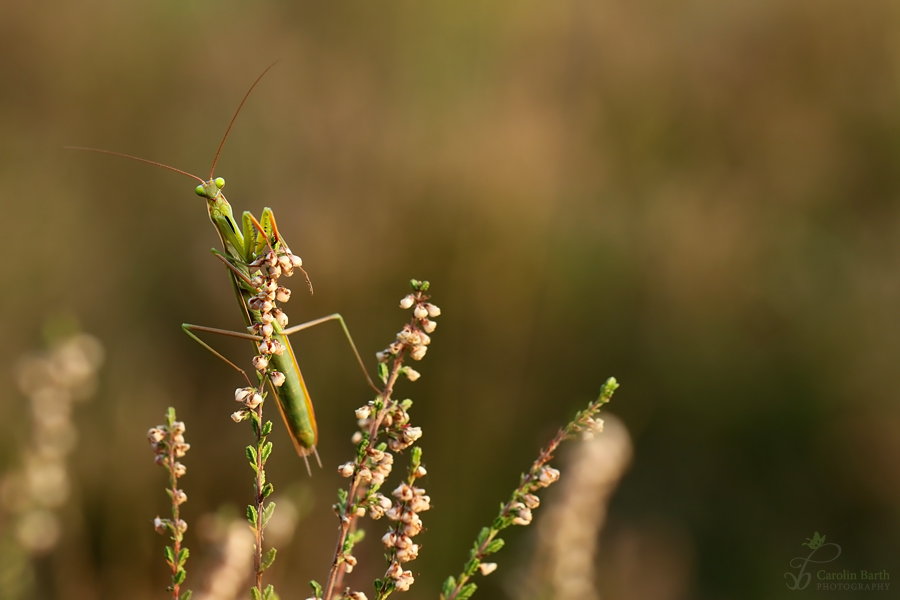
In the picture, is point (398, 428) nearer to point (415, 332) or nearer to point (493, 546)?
point (415, 332)

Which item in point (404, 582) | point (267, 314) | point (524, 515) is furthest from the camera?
point (267, 314)

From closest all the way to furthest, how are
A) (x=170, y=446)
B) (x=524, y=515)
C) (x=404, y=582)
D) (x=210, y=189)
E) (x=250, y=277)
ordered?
(x=404, y=582) < (x=524, y=515) < (x=170, y=446) < (x=250, y=277) < (x=210, y=189)

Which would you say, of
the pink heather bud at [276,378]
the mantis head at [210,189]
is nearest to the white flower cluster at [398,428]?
the pink heather bud at [276,378]

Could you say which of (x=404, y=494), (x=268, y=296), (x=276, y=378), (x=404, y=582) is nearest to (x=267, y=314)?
(x=268, y=296)

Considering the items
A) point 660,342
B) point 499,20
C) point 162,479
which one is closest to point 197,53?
point 499,20

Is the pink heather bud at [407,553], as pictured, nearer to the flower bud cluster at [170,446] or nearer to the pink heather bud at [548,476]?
the pink heather bud at [548,476]

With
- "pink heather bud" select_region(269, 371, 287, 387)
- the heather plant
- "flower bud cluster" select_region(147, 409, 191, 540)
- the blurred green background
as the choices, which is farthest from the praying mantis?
the blurred green background
